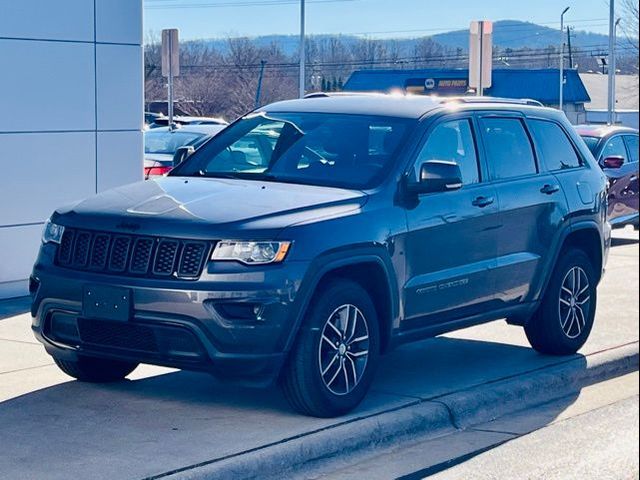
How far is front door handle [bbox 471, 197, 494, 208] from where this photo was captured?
8.15 m

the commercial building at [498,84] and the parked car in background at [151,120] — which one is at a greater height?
the commercial building at [498,84]

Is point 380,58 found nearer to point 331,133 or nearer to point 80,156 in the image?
point 80,156

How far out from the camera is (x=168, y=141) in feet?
61.0

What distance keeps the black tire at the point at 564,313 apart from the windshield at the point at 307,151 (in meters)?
1.81

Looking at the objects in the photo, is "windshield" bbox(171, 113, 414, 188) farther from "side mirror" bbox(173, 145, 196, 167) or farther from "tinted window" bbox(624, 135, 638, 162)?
"tinted window" bbox(624, 135, 638, 162)

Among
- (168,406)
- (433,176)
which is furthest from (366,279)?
(168,406)

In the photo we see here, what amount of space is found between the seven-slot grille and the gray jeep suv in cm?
1

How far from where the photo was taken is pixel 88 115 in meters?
11.9

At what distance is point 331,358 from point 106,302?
1.25 m

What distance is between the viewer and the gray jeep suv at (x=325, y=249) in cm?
674

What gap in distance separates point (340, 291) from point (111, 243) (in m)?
1.27

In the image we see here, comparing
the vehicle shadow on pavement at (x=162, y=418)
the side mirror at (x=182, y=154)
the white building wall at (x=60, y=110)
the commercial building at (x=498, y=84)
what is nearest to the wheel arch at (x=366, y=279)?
the vehicle shadow on pavement at (x=162, y=418)

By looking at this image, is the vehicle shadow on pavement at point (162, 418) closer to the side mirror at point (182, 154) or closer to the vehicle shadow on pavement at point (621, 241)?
the side mirror at point (182, 154)

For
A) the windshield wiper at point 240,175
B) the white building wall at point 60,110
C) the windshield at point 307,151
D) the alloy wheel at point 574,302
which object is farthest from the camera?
the white building wall at point 60,110
